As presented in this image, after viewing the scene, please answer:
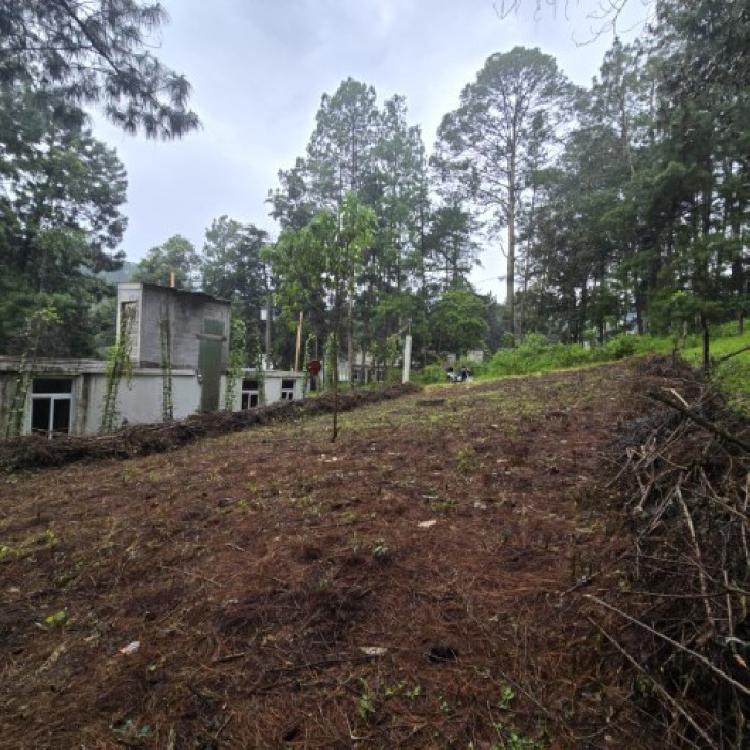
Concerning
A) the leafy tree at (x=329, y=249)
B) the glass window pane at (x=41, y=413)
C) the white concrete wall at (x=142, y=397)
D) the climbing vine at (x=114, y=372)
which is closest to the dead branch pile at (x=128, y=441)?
the climbing vine at (x=114, y=372)

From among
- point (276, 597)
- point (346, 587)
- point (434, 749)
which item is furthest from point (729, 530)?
point (276, 597)

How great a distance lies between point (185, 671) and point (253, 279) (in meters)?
30.7

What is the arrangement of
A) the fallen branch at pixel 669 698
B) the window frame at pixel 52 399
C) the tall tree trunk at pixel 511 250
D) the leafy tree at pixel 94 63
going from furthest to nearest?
the tall tree trunk at pixel 511 250 → the window frame at pixel 52 399 → the leafy tree at pixel 94 63 → the fallen branch at pixel 669 698

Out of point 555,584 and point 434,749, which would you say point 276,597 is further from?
point 555,584

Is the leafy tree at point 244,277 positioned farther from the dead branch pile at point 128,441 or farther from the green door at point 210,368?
the dead branch pile at point 128,441

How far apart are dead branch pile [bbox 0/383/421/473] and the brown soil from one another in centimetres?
292

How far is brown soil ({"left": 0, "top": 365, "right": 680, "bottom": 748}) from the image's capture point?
1475 millimetres

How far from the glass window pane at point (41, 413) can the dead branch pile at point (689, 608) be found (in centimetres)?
1162

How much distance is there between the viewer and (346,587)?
2.13 m

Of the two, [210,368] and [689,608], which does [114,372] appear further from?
[689,608]

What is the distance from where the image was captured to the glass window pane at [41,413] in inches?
393

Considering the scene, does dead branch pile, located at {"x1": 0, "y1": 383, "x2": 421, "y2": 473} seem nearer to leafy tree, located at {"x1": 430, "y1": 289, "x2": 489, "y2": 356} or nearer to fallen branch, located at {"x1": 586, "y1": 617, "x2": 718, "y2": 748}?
fallen branch, located at {"x1": 586, "y1": 617, "x2": 718, "y2": 748}

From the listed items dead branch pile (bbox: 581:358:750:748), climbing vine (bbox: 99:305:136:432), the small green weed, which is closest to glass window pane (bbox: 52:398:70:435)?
climbing vine (bbox: 99:305:136:432)

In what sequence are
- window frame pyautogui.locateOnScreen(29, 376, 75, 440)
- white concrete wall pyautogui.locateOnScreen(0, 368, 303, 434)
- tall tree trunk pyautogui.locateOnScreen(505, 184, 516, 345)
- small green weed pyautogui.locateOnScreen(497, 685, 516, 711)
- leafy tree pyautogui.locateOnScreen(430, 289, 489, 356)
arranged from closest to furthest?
1. small green weed pyautogui.locateOnScreen(497, 685, 516, 711)
2. window frame pyautogui.locateOnScreen(29, 376, 75, 440)
3. white concrete wall pyautogui.locateOnScreen(0, 368, 303, 434)
4. tall tree trunk pyautogui.locateOnScreen(505, 184, 516, 345)
5. leafy tree pyautogui.locateOnScreen(430, 289, 489, 356)
